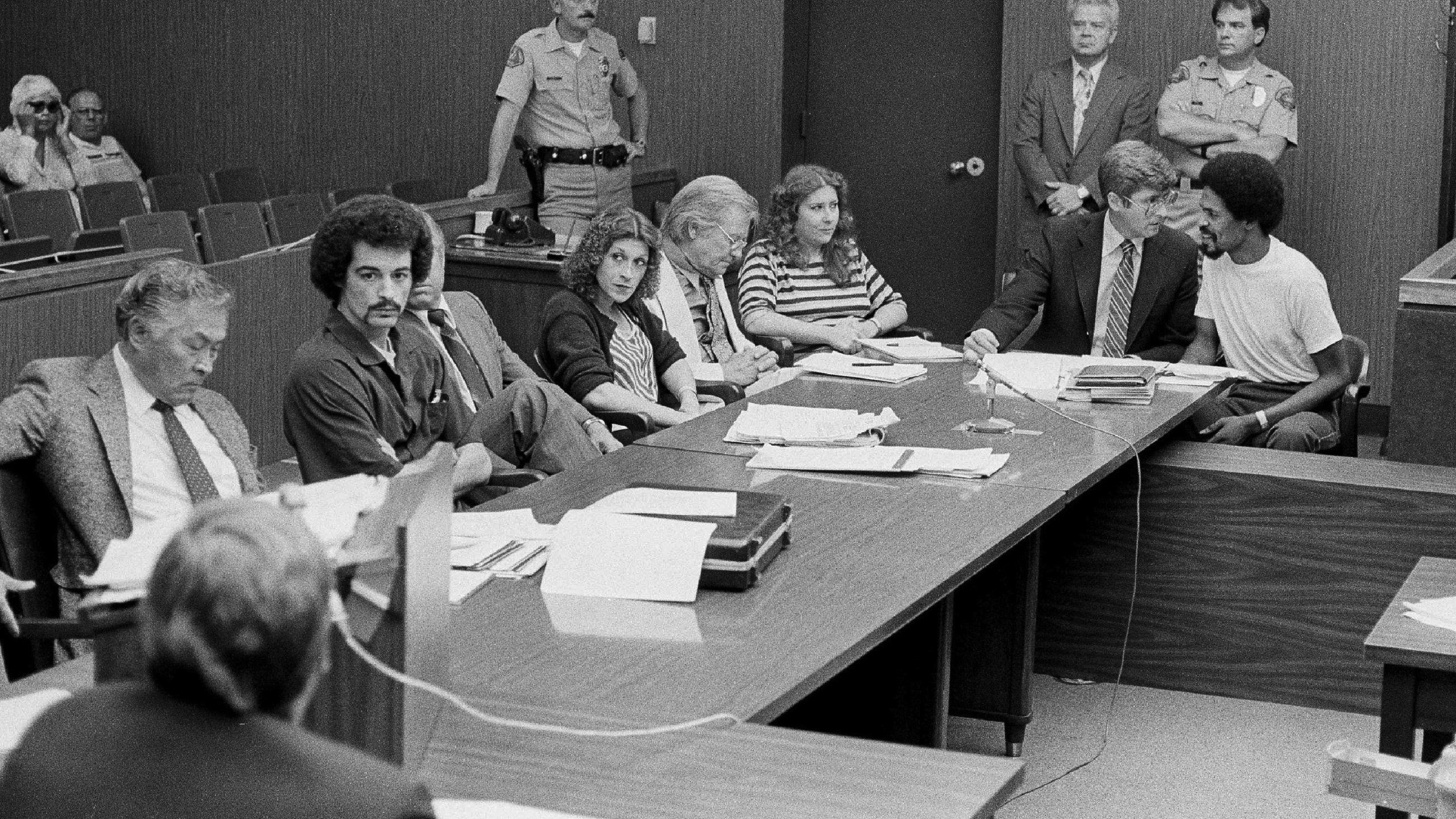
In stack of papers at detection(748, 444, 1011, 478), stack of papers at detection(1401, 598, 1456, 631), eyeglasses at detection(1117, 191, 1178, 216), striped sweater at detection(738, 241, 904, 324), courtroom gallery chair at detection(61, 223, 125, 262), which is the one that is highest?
eyeglasses at detection(1117, 191, 1178, 216)

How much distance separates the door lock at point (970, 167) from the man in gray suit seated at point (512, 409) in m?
4.22

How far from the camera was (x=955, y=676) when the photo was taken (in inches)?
160

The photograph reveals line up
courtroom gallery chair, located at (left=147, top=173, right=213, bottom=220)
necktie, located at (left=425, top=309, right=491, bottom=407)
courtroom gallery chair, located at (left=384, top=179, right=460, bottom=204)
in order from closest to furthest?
1. necktie, located at (left=425, top=309, right=491, bottom=407)
2. courtroom gallery chair, located at (left=384, top=179, right=460, bottom=204)
3. courtroom gallery chair, located at (left=147, top=173, right=213, bottom=220)

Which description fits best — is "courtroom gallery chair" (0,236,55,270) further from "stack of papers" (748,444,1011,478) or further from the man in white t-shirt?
the man in white t-shirt

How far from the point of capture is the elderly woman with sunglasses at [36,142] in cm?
845

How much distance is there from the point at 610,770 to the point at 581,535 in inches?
30.3

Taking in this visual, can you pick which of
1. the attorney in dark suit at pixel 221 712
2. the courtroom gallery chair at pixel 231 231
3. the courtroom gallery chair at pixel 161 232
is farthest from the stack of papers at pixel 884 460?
the courtroom gallery chair at pixel 231 231

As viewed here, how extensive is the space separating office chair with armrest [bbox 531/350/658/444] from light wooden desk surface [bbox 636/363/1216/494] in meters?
0.31

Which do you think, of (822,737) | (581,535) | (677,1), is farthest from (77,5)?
(822,737)

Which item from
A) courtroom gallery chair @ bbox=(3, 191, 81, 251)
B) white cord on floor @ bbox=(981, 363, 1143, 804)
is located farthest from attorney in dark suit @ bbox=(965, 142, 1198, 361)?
courtroom gallery chair @ bbox=(3, 191, 81, 251)

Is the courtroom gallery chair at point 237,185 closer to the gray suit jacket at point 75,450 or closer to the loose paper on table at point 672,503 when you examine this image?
the gray suit jacket at point 75,450

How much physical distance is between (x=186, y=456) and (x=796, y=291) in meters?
2.78

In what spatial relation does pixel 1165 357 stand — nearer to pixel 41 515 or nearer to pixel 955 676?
pixel 955 676

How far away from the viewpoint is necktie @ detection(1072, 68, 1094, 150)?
7441 millimetres
